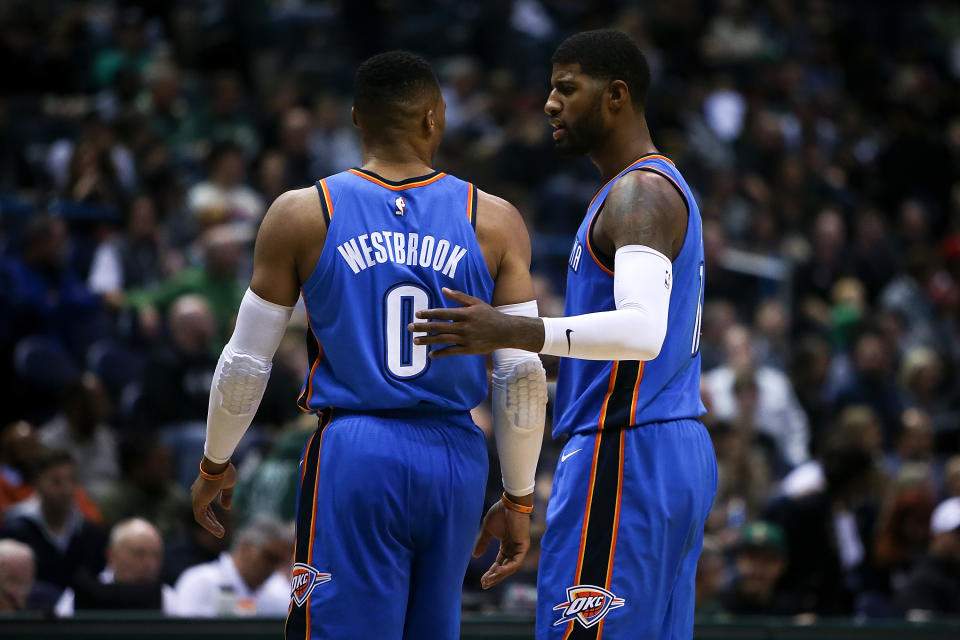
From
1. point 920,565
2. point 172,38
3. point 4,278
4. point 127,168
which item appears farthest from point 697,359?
point 172,38

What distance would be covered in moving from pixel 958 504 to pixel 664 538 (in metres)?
4.90

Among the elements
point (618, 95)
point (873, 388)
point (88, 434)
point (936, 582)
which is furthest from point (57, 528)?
point (873, 388)

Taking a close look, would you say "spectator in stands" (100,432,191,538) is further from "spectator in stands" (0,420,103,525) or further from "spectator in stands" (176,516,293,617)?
"spectator in stands" (176,516,293,617)

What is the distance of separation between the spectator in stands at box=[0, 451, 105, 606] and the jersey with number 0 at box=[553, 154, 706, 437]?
13.2 ft

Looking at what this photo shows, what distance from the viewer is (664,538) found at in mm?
3986

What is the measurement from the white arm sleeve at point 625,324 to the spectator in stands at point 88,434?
16.8 ft

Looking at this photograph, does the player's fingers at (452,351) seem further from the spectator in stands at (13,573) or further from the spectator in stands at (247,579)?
the spectator in stands at (13,573)

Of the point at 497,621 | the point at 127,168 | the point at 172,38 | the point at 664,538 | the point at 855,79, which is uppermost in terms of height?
the point at 855,79

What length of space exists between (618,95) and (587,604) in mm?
1591

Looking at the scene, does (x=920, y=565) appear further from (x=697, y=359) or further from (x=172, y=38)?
(x=172, y=38)

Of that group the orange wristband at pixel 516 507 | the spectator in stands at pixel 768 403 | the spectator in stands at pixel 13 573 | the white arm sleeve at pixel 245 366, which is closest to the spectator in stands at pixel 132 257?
the spectator in stands at pixel 13 573

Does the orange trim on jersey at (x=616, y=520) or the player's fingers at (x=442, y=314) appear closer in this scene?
the player's fingers at (x=442, y=314)

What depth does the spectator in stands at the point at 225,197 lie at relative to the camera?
Result: 10.3 metres

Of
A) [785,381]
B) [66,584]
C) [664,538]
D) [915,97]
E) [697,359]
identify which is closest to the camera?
[664,538]
